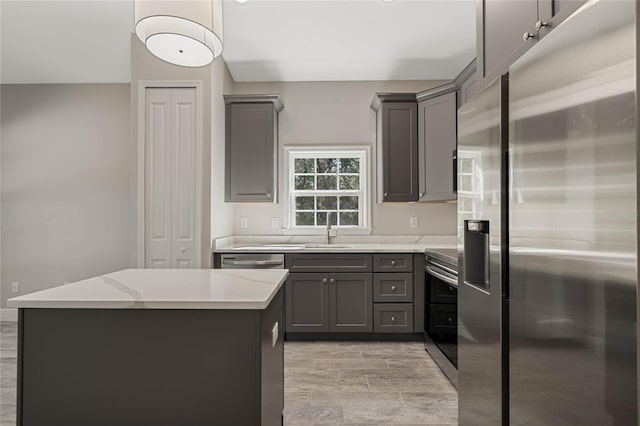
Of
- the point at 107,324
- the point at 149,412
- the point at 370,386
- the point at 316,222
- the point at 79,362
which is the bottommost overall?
the point at 370,386

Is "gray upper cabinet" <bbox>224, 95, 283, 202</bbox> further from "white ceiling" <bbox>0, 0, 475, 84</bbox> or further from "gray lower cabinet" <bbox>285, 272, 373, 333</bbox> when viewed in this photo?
"gray lower cabinet" <bbox>285, 272, 373, 333</bbox>

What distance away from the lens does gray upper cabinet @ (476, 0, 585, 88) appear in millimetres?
1168

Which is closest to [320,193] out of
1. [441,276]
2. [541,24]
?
[441,276]

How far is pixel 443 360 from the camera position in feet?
9.47

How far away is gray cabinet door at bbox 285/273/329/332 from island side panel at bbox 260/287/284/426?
168 centimetres

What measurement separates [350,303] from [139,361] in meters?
2.48

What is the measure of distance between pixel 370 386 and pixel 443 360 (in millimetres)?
623

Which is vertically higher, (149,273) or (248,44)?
(248,44)

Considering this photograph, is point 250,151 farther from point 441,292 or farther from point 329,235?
point 441,292

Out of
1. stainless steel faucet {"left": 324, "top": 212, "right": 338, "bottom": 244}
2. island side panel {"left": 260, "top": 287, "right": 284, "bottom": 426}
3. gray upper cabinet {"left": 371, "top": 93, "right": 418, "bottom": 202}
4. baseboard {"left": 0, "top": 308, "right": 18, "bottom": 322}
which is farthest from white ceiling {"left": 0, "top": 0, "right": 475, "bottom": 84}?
island side panel {"left": 260, "top": 287, "right": 284, "bottom": 426}

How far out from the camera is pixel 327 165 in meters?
4.44

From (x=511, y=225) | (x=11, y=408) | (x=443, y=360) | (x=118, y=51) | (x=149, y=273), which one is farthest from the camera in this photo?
(x=118, y=51)

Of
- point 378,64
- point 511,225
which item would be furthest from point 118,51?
point 511,225

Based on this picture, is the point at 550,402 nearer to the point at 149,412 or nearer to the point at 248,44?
the point at 149,412
